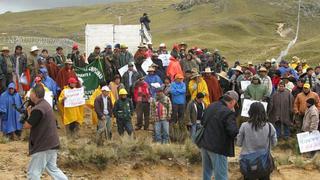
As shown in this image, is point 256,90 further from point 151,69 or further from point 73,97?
point 73,97

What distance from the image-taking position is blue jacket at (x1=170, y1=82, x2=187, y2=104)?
14453mm

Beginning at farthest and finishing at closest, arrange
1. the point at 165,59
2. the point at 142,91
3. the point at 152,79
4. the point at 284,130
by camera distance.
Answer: the point at 165,59 → the point at 284,130 → the point at 152,79 → the point at 142,91

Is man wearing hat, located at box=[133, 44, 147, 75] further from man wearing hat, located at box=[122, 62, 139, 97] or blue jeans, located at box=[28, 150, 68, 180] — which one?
blue jeans, located at box=[28, 150, 68, 180]

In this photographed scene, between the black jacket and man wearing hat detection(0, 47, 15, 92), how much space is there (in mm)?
7629

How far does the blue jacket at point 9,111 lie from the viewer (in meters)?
13.5

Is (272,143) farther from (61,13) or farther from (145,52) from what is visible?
(61,13)

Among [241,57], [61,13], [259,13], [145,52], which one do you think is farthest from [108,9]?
[145,52]

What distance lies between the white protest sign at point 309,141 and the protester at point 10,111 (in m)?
7.12

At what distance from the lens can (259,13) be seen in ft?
220

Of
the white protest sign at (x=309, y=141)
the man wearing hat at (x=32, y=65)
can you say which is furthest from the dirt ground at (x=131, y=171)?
the man wearing hat at (x=32, y=65)

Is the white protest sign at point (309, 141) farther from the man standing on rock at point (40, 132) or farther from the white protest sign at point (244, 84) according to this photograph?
the man standing on rock at point (40, 132)

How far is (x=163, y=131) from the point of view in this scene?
46.1ft

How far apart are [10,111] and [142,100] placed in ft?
11.4

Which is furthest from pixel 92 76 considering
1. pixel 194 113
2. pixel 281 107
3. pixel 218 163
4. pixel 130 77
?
pixel 218 163
